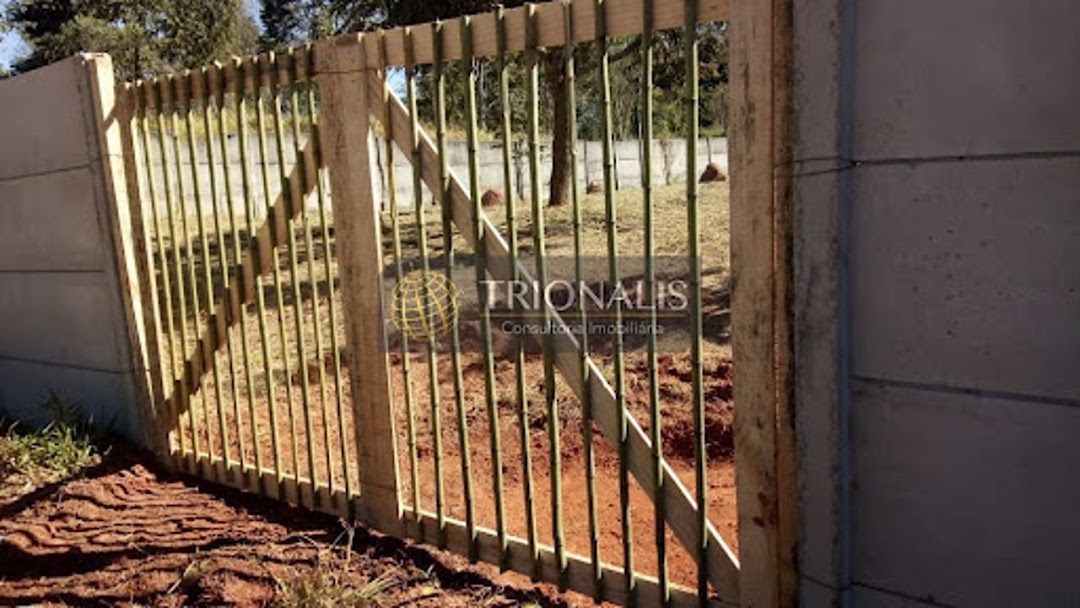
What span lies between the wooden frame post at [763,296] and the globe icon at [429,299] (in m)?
1.26

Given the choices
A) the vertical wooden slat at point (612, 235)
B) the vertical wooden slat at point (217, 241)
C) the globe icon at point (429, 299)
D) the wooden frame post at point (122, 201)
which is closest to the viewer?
the vertical wooden slat at point (612, 235)

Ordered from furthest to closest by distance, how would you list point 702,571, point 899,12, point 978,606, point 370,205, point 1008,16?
point 370,205, point 702,571, point 978,606, point 899,12, point 1008,16

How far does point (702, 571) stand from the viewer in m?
2.49

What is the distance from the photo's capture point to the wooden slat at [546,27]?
2.25 m

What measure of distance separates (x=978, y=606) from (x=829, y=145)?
4.04ft

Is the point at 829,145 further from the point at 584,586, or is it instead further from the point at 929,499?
the point at 584,586

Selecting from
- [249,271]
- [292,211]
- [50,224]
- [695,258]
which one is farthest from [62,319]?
[695,258]

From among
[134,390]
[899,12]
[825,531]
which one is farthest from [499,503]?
[134,390]

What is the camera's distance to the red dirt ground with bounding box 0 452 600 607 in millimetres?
2979

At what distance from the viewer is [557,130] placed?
480 inches

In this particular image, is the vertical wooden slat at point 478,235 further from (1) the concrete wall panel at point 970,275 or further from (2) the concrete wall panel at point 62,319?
(2) the concrete wall panel at point 62,319

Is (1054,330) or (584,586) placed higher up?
(1054,330)

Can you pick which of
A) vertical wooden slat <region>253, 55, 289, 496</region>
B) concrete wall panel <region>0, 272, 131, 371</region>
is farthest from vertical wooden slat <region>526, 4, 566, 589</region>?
concrete wall panel <region>0, 272, 131, 371</region>

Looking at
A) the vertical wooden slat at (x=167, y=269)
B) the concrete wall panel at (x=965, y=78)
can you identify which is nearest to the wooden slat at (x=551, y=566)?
the concrete wall panel at (x=965, y=78)
